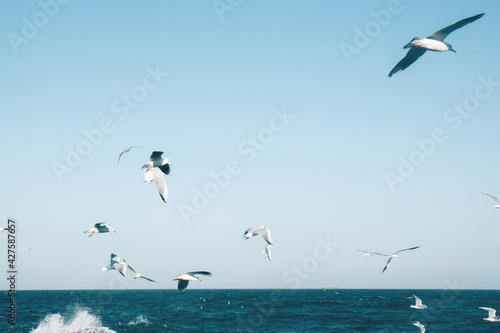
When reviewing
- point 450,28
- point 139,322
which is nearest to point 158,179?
point 450,28

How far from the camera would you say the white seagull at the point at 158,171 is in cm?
1080

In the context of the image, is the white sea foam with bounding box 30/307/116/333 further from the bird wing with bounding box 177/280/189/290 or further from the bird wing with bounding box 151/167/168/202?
the bird wing with bounding box 151/167/168/202

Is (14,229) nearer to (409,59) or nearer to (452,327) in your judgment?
(409,59)

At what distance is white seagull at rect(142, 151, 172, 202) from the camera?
425 inches

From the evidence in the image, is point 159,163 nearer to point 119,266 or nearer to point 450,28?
point 119,266

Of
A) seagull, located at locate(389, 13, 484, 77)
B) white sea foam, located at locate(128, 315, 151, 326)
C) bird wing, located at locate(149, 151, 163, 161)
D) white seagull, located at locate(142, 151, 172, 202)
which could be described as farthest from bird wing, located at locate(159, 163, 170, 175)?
white sea foam, located at locate(128, 315, 151, 326)

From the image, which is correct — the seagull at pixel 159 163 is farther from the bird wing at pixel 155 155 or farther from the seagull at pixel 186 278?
the seagull at pixel 186 278

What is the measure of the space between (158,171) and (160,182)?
38 cm

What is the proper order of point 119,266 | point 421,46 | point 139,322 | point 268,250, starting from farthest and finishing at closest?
point 139,322
point 268,250
point 119,266
point 421,46

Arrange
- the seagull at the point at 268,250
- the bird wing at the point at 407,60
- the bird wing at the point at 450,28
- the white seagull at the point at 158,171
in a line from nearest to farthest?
the bird wing at the point at 450,28
the bird wing at the point at 407,60
the white seagull at the point at 158,171
the seagull at the point at 268,250

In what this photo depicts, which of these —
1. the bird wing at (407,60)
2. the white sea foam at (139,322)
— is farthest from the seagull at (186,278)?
the white sea foam at (139,322)

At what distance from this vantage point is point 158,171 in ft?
36.6

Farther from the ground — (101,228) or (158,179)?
(158,179)

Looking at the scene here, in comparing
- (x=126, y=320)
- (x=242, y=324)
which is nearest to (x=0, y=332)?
(x=126, y=320)
